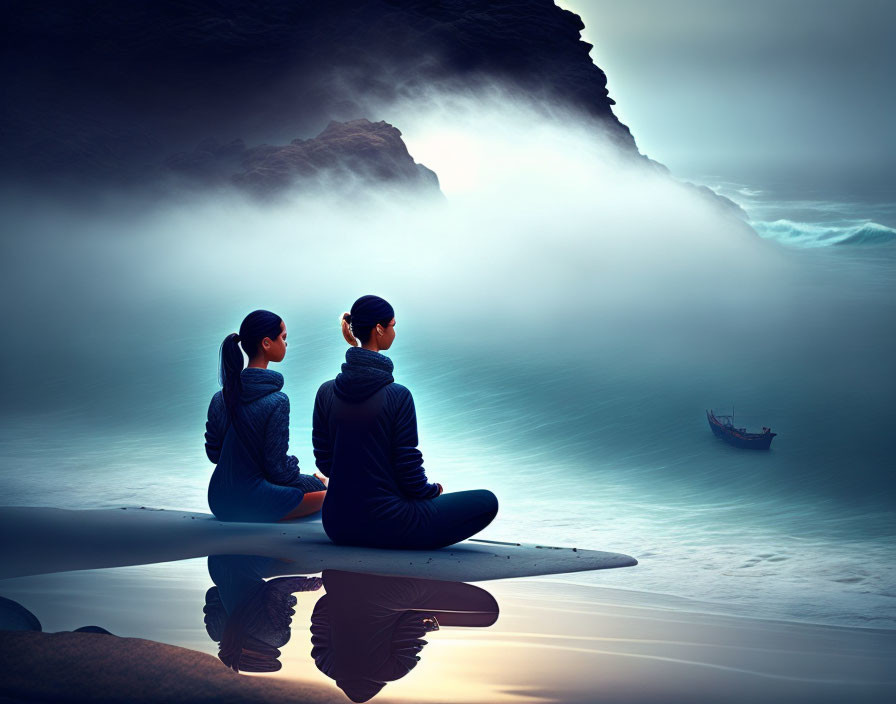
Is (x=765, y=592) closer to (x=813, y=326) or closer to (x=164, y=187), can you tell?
(x=813, y=326)

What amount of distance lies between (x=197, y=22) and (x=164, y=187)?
1.81 m

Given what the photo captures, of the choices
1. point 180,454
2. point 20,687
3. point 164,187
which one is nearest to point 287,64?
point 164,187

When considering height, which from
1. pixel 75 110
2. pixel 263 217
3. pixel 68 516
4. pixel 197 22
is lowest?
pixel 68 516

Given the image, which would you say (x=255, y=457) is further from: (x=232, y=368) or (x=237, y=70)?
(x=237, y=70)

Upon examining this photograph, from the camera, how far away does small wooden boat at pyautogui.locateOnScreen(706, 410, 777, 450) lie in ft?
22.5

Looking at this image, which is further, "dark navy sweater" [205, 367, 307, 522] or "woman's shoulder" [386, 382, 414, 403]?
"dark navy sweater" [205, 367, 307, 522]

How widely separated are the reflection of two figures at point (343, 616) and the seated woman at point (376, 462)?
0.22 metres

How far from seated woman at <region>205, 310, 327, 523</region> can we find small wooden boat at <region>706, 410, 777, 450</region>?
401 cm

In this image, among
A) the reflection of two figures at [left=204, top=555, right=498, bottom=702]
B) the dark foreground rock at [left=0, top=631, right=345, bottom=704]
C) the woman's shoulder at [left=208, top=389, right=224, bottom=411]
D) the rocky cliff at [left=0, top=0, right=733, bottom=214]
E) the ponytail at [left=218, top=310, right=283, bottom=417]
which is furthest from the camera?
the rocky cliff at [left=0, top=0, right=733, bottom=214]

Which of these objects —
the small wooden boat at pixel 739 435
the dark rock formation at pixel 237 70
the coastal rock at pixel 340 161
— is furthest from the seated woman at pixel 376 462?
the dark rock formation at pixel 237 70

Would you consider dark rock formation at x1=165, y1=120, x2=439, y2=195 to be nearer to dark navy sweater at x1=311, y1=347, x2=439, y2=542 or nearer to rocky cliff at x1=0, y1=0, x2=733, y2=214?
rocky cliff at x1=0, y1=0, x2=733, y2=214

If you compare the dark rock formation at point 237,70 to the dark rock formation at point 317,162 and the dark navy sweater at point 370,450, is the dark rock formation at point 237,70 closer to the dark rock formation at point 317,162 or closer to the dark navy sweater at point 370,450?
the dark rock formation at point 317,162

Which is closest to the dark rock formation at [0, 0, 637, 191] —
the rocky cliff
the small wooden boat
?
the rocky cliff

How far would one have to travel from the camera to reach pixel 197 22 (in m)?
11.3
